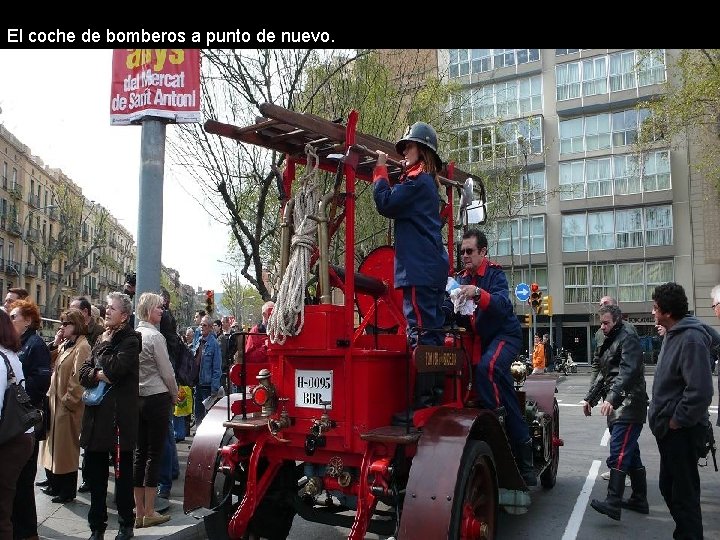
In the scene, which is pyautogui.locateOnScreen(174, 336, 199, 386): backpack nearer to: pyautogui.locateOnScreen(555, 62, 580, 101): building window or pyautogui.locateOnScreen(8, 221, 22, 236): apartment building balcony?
pyautogui.locateOnScreen(555, 62, 580, 101): building window

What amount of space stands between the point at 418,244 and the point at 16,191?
50.1m

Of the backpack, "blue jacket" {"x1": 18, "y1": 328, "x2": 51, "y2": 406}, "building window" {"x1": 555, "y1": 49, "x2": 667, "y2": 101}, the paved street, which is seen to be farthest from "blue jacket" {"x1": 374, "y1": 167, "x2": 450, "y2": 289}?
"building window" {"x1": 555, "y1": 49, "x2": 667, "y2": 101}

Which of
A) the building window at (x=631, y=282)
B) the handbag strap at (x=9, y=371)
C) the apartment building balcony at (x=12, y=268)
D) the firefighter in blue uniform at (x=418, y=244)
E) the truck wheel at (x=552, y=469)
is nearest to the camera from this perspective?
the handbag strap at (x=9, y=371)

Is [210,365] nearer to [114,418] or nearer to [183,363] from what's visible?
[183,363]

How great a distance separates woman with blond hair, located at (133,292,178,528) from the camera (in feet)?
18.8

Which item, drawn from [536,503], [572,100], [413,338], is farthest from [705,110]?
[413,338]

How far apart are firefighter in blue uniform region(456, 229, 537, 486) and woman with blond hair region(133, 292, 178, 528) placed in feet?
9.26

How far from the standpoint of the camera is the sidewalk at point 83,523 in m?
5.50

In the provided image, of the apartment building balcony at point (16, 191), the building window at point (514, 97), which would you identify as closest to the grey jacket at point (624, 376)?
the building window at point (514, 97)

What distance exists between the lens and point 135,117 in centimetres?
830

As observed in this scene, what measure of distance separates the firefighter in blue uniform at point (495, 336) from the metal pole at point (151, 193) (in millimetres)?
4376

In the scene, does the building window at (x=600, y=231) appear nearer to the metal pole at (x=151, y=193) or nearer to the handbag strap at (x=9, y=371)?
the metal pole at (x=151, y=193)

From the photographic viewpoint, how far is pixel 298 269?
4.23 meters

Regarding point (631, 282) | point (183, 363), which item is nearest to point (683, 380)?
point (183, 363)
